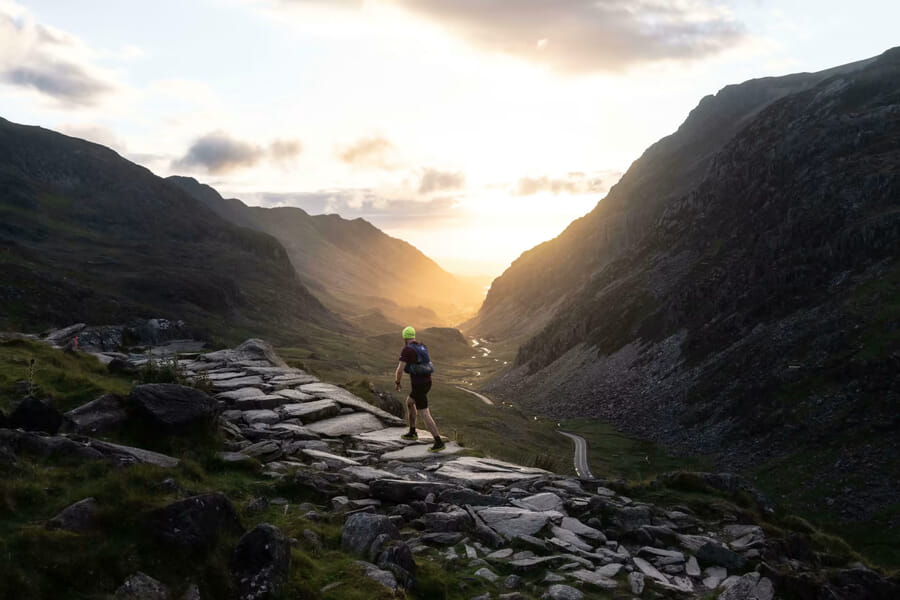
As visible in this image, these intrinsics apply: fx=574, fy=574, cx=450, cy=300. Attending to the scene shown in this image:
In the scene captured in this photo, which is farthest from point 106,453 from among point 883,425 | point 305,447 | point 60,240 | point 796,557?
point 60,240

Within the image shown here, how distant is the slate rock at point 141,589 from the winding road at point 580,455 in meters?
42.3

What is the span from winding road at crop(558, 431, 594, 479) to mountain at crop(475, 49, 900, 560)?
27.4 ft

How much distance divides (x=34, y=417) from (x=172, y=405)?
10.2 feet

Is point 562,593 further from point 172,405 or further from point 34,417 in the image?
point 34,417

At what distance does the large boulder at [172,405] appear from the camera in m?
15.4

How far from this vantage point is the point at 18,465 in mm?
10953

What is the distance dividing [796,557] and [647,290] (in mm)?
106432

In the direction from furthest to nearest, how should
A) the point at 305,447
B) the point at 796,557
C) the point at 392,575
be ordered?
the point at 305,447 < the point at 796,557 < the point at 392,575

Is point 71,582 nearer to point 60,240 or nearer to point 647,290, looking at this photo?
point 647,290

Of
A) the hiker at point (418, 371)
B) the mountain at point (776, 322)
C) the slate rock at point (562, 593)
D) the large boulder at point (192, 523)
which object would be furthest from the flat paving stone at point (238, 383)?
the mountain at point (776, 322)

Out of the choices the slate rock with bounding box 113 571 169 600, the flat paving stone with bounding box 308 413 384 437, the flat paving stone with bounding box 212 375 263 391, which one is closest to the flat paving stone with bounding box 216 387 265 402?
the flat paving stone with bounding box 212 375 263 391

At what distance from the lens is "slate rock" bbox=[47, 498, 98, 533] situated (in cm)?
917

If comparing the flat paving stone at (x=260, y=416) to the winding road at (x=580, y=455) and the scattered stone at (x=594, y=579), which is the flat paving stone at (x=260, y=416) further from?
the winding road at (x=580, y=455)

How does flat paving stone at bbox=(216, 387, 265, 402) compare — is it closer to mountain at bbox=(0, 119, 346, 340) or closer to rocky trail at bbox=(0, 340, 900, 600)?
rocky trail at bbox=(0, 340, 900, 600)
